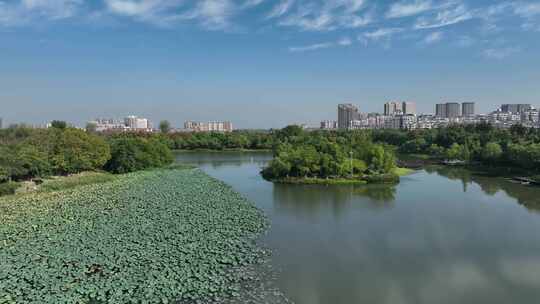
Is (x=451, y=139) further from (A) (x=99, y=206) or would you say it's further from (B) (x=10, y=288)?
(B) (x=10, y=288)

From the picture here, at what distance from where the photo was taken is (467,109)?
121m

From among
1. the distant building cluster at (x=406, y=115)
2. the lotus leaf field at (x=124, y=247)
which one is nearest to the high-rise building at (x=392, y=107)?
the distant building cluster at (x=406, y=115)

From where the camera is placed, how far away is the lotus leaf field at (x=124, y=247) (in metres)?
8.31

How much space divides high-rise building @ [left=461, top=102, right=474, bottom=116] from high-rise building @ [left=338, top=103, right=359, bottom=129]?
34.3 metres

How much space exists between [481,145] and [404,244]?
33828 millimetres

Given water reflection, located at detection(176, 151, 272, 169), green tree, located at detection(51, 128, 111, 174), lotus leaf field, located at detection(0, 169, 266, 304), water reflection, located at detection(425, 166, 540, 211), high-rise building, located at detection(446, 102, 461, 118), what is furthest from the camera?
high-rise building, located at detection(446, 102, 461, 118)

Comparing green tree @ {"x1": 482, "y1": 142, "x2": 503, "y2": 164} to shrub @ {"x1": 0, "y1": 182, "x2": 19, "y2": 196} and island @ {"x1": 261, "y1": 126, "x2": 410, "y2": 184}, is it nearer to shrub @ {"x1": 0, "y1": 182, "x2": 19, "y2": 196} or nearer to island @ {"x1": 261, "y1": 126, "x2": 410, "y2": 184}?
island @ {"x1": 261, "y1": 126, "x2": 410, "y2": 184}

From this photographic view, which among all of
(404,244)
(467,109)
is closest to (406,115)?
(467,109)

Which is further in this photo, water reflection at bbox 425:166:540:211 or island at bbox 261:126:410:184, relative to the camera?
island at bbox 261:126:410:184

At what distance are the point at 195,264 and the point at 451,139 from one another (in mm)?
41890

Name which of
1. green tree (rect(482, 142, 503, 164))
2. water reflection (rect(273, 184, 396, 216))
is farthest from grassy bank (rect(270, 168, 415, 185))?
green tree (rect(482, 142, 503, 164))

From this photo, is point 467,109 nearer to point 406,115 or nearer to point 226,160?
point 406,115

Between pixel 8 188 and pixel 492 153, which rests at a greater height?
pixel 492 153

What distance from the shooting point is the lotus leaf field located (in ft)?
27.3
